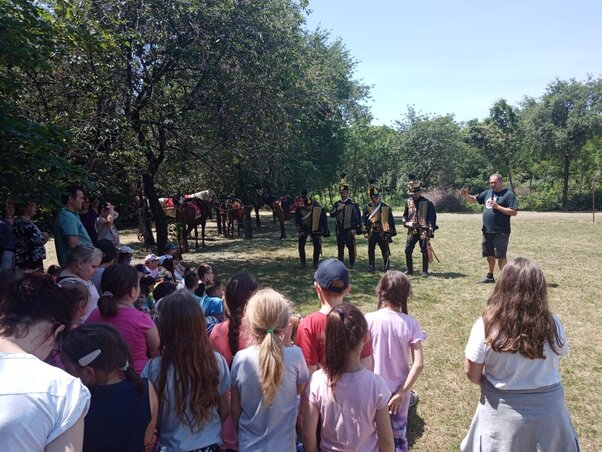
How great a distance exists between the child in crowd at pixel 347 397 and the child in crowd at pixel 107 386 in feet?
2.71

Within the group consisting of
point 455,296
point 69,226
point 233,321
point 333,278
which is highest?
point 69,226

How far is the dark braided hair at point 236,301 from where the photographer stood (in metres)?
2.85

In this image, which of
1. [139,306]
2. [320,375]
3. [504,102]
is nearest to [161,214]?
[139,306]

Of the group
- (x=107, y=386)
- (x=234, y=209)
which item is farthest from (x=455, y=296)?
(x=234, y=209)

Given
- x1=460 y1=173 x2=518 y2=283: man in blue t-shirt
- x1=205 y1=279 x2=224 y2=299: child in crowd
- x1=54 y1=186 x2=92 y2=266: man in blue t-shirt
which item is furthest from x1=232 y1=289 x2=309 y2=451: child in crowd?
x1=460 y1=173 x2=518 y2=283: man in blue t-shirt

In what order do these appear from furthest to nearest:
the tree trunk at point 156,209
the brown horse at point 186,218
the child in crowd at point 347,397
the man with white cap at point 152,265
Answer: the brown horse at point 186,218 < the tree trunk at point 156,209 < the man with white cap at point 152,265 < the child in crowd at point 347,397

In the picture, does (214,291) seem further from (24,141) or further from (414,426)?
(24,141)

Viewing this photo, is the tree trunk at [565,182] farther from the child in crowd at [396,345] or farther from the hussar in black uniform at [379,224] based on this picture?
the child in crowd at [396,345]

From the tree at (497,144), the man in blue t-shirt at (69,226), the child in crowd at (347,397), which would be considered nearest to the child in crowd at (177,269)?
the man in blue t-shirt at (69,226)

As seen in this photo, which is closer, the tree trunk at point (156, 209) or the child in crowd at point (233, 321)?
the child in crowd at point (233, 321)

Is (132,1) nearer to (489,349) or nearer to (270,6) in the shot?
(270,6)

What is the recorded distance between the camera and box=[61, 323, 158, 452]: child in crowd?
185 centimetres

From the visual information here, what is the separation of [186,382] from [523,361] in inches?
67.9

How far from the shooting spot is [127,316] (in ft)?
9.31
